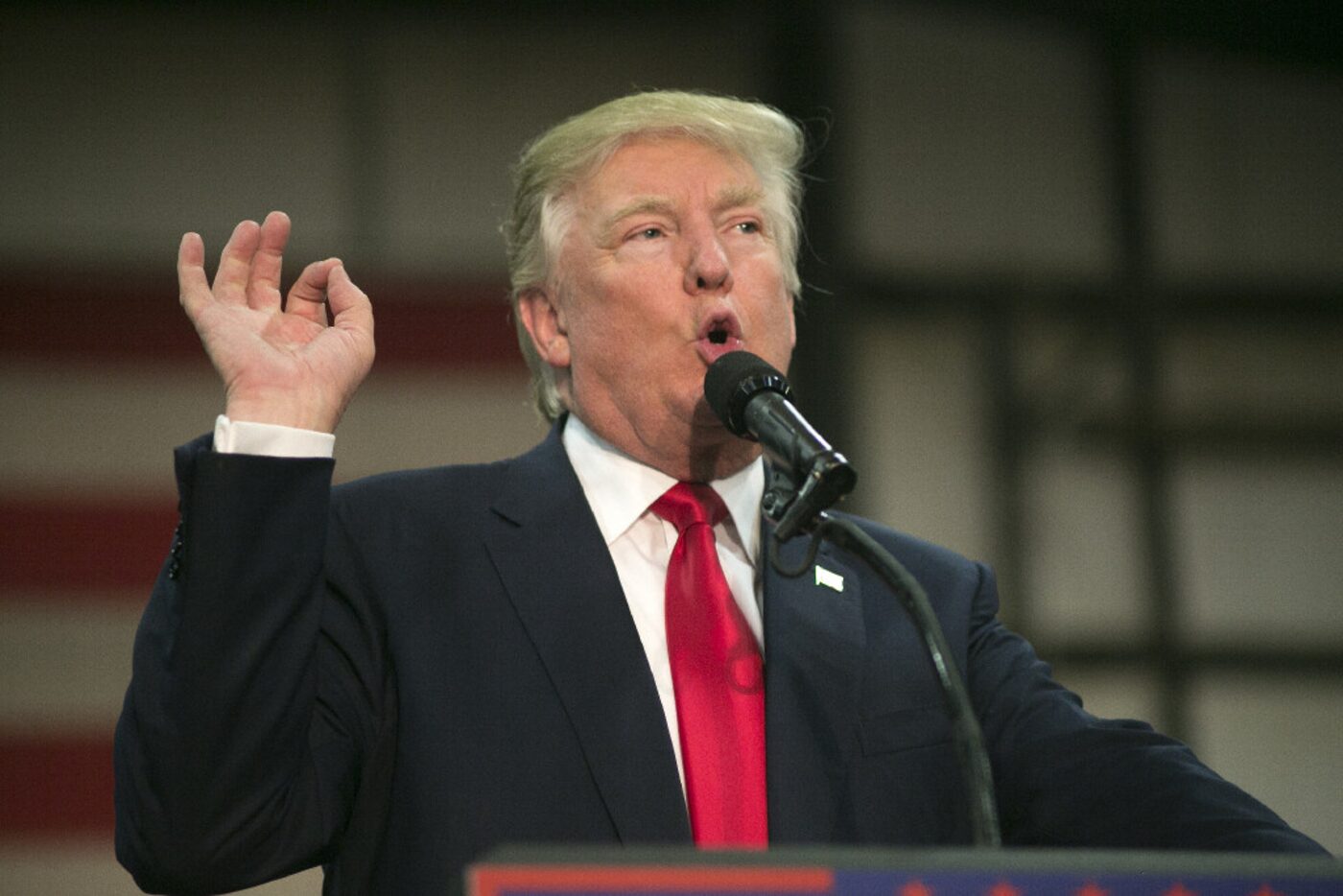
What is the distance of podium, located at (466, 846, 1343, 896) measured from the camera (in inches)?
30.3

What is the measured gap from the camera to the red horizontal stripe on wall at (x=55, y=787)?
314 centimetres

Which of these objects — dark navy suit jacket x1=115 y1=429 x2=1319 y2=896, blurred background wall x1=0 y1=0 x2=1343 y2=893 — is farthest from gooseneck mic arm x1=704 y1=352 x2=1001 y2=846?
blurred background wall x1=0 y1=0 x2=1343 y2=893

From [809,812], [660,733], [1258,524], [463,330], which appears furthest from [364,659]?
[1258,524]

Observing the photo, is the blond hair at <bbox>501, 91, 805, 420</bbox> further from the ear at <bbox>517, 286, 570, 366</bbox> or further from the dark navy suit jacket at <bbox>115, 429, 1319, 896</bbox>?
the dark navy suit jacket at <bbox>115, 429, 1319, 896</bbox>

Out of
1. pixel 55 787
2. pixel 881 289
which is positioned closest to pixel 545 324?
pixel 55 787

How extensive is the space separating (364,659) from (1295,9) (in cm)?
336

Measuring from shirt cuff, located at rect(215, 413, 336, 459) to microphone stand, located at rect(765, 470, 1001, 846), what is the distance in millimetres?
372

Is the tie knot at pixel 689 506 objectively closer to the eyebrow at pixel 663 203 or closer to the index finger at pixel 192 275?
the eyebrow at pixel 663 203

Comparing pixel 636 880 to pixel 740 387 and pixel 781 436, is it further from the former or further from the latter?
pixel 740 387

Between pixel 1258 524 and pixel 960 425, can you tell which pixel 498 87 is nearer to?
pixel 960 425

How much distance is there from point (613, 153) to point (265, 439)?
65cm

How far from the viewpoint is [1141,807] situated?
1375 millimetres

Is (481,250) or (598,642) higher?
(481,250)

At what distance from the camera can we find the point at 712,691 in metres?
1.48
